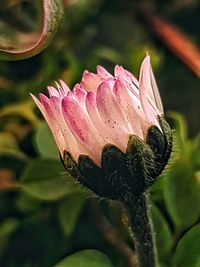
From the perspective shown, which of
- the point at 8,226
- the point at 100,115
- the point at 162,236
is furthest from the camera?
the point at 8,226

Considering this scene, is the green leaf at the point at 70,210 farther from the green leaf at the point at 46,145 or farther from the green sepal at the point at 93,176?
the green sepal at the point at 93,176

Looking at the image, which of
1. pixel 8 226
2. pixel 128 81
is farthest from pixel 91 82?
pixel 8 226

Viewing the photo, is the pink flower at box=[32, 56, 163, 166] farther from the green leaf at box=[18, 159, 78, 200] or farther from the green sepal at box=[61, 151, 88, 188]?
the green leaf at box=[18, 159, 78, 200]

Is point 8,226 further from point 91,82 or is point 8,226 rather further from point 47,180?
point 91,82

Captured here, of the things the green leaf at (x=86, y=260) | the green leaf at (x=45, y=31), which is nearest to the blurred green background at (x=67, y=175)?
the green leaf at (x=86, y=260)

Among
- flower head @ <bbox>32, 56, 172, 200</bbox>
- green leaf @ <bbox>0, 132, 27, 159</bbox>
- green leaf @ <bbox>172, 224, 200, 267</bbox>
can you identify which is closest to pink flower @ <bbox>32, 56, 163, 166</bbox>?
flower head @ <bbox>32, 56, 172, 200</bbox>
